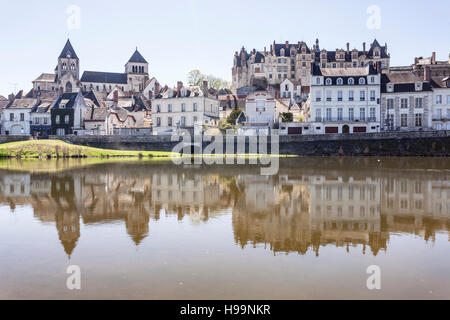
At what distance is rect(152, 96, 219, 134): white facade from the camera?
59.9 m

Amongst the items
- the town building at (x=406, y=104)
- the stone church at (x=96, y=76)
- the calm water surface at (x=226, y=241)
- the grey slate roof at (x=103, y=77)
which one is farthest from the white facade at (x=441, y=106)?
the grey slate roof at (x=103, y=77)

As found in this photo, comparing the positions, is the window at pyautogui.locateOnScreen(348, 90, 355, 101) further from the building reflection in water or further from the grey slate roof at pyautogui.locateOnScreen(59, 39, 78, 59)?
the grey slate roof at pyautogui.locateOnScreen(59, 39, 78, 59)

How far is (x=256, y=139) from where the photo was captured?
1909 inches

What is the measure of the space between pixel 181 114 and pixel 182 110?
59 cm

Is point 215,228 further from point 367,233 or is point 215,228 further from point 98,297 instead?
point 98,297

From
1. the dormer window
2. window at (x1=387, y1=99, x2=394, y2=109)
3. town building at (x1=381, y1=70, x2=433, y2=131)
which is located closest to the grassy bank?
town building at (x1=381, y1=70, x2=433, y2=131)

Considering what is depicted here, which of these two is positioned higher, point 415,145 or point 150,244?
point 415,145

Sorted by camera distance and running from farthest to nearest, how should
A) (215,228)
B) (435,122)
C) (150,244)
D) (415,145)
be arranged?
1. (435,122)
2. (415,145)
3. (215,228)
4. (150,244)

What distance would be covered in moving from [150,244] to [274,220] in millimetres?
4075

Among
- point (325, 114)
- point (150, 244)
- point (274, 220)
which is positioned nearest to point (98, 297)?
point (150, 244)

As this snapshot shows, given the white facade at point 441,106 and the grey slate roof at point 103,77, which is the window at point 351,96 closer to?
the white facade at point 441,106

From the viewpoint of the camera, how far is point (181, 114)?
60.5 m

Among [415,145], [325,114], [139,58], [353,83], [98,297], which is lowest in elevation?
[98,297]

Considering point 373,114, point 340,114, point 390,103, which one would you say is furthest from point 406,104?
point 340,114
